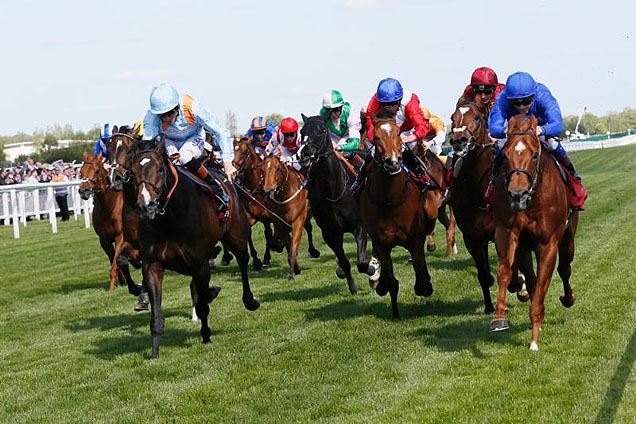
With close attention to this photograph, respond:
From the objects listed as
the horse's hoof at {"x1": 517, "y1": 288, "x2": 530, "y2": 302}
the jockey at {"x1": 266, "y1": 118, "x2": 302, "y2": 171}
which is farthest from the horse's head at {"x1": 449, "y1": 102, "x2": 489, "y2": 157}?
the jockey at {"x1": 266, "y1": 118, "x2": 302, "y2": 171}

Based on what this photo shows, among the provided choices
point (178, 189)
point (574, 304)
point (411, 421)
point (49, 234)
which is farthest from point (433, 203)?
point (49, 234)

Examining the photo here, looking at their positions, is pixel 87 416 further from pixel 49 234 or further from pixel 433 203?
pixel 49 234

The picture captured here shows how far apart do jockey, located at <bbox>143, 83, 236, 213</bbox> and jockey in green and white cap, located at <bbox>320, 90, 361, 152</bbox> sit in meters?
2.44

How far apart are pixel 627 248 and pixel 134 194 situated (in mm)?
8099

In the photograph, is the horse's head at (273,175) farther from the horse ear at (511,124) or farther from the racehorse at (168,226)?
the horse ear at (511,124)

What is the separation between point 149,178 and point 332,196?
3.70 meters

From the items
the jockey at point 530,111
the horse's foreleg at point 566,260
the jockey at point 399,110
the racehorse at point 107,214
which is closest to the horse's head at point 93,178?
the racehorse at point 107,214

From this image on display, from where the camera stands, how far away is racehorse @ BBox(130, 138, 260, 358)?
736 centimetres

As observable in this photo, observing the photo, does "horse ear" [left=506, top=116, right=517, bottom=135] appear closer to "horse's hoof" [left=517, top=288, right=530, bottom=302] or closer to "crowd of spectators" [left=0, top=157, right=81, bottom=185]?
"horse's hoof" [left=517, top=288, right=530, bottom=302]

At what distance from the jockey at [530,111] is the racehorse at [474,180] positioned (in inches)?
11.3

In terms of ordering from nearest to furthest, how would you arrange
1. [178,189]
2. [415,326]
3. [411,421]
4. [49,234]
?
[411,421] < [178,189] < [415,326] < [49,234]

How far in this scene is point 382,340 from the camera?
316 inches

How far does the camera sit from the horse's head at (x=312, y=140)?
1000cm

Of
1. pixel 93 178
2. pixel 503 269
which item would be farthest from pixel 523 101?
pixel 93 178
